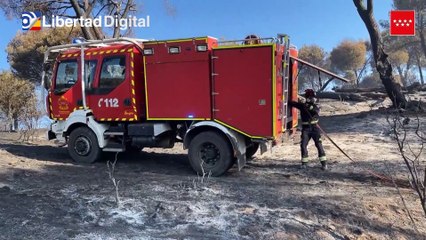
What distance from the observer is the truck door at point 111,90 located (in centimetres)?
866

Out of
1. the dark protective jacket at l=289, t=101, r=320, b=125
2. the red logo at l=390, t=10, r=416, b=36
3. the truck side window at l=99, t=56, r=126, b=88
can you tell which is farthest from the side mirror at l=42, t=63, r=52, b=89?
the red logo at l=390, t=10, r=416, b=36

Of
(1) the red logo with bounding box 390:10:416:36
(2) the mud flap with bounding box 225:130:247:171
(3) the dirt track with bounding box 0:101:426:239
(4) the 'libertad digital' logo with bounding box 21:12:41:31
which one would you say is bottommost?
(3) the dirt track with bounding box 0:101:426:239

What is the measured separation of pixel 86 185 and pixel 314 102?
15.8 feet

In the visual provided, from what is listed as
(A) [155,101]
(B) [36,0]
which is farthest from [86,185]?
(B) [36,0]

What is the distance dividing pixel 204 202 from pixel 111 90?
12.9ft

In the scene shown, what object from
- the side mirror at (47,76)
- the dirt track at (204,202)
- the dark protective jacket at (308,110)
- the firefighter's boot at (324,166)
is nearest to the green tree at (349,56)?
the dirt track at (204,202)

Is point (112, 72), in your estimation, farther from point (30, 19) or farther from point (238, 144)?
point (30, 19)

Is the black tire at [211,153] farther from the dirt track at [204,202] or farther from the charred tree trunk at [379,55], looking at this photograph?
the charred tree trunk at [379,55]

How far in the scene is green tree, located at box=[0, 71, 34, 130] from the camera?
1905 cm

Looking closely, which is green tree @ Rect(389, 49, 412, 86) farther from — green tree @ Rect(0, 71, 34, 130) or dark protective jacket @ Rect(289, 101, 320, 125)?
dark protective jacket @ Rect(289, 101, 320, 125)

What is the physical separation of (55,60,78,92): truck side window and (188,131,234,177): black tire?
326 cm

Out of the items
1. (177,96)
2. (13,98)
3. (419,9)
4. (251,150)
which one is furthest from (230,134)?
(419,9)

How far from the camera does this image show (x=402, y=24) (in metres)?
19.5

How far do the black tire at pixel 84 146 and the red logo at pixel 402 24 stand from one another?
13299 millimetres
